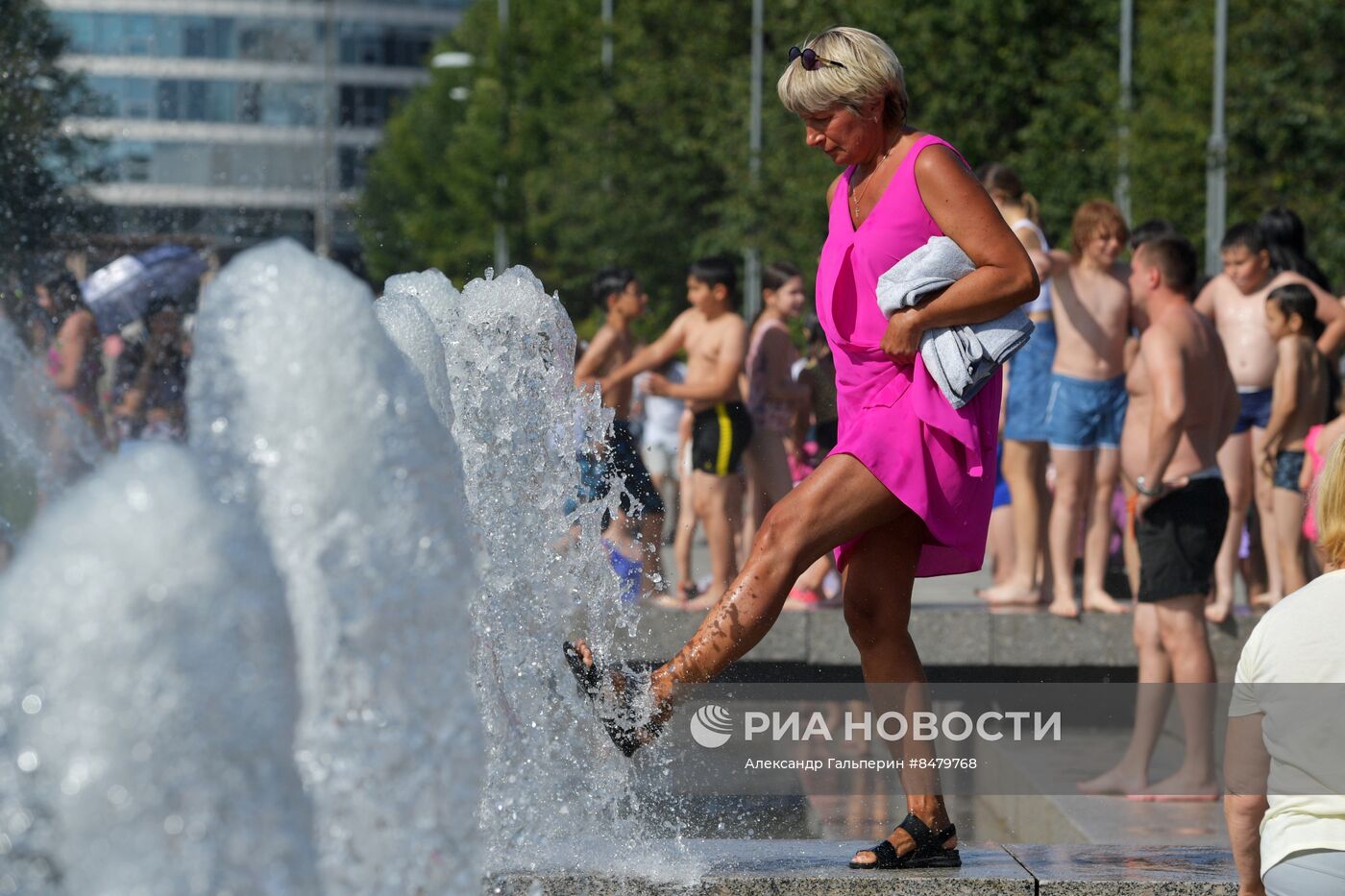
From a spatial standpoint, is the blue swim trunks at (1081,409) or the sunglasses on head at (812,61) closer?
the sunglasses on head at (812,61)

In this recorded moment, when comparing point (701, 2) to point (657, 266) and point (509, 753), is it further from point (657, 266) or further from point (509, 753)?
point (509, 753)

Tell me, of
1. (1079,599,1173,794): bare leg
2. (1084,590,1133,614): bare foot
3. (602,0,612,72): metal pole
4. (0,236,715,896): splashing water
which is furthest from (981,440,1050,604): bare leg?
(602,0,612,72): metal pole

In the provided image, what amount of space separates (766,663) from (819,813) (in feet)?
7.58

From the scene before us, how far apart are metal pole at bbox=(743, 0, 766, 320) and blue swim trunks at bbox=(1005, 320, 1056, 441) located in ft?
55.2

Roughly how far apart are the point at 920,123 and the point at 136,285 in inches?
564

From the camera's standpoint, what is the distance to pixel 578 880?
4277mm

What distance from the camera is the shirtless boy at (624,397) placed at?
8.45m

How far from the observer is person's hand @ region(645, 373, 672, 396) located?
31.7 ft

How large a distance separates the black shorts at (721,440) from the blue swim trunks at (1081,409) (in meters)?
1.68

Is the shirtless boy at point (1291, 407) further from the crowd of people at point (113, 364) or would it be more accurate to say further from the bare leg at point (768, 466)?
the crowd of people at point (113, 364)

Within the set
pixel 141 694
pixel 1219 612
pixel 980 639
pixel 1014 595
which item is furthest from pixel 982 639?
pixel 141 694

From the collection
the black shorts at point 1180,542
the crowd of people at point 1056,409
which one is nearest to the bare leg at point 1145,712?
the black shorts at point 1180,542

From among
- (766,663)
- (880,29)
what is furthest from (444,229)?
(766,663)

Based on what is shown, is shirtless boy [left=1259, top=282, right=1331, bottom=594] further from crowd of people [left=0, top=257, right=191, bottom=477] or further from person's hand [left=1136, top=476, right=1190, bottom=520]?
crowd of people [left=0, top=257, right=191, bottom=477]
